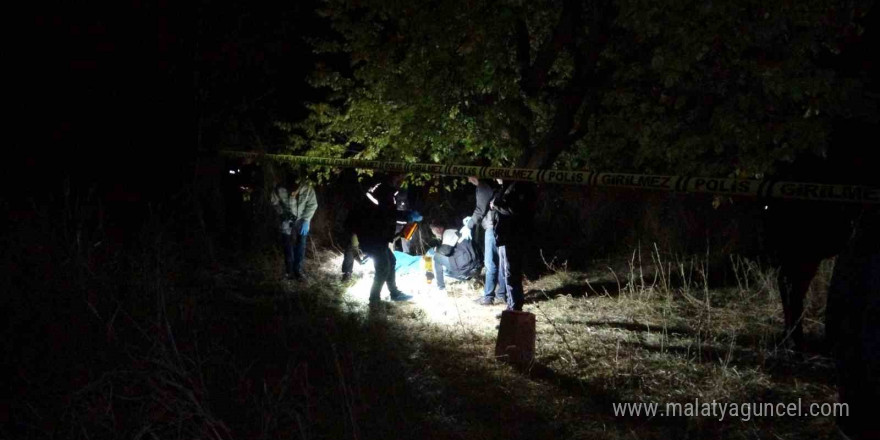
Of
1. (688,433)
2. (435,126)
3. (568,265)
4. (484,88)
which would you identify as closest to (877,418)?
(688,433)

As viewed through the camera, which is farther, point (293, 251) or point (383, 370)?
point (293, 251)

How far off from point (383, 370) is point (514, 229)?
249 cm

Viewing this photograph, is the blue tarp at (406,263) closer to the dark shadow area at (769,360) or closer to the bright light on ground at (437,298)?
the bright light on ground at (437,298)

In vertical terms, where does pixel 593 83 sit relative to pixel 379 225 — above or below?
above

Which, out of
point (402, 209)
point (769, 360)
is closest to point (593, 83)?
point (402, 209)

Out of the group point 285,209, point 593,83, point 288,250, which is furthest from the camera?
point 288,250

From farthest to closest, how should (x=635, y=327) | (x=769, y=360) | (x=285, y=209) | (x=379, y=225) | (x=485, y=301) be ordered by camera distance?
(x=285, y=209) → (x=485, y=301) → (x=379, y=225) → (x=635, y=327) → (x=769, y=360)

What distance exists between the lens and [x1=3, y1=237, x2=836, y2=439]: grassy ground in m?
3.85

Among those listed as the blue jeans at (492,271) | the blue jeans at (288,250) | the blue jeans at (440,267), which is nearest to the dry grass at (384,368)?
the blue jeans at (492,271)

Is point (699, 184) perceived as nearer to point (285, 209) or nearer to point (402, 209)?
point (402, 209)

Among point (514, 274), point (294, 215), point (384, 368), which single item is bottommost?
point (384, 368)

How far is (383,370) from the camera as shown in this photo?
4945mm

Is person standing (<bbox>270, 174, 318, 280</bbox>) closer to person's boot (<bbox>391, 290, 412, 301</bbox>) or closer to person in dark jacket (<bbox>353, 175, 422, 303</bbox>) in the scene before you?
person in dark jacket (<bbox>353, 175, 422, 303</bbox>)

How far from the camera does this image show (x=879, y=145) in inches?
200
